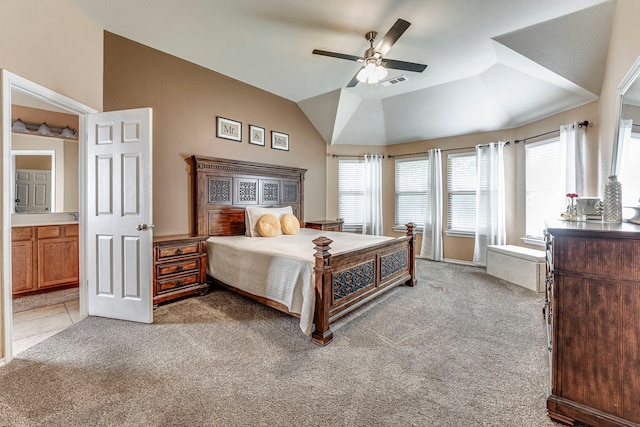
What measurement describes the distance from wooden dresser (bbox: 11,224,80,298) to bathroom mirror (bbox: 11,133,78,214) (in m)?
0.49

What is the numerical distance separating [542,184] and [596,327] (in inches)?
145

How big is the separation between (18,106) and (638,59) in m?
6.52

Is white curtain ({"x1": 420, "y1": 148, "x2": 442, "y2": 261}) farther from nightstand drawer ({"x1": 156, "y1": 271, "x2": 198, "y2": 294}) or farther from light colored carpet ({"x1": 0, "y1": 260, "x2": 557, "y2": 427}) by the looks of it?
nightstand drawer ({"x1": 156, "y1": 271, "x2": 198, "y2": 294})

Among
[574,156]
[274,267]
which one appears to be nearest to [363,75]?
[274,267]

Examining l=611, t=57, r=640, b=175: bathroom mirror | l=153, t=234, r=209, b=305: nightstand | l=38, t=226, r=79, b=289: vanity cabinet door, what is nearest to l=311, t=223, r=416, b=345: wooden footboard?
l=153, t=234, r=209, b=305: nightstand

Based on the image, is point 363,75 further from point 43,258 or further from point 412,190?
point 43,258

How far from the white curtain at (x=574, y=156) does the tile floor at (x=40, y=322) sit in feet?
19.6

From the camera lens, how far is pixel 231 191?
4.20 m

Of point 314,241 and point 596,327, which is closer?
point 596,327

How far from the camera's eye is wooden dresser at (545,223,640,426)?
1.34 meters

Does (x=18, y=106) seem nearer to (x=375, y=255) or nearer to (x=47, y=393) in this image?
(x=47, y=393)

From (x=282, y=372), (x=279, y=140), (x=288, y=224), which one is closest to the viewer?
(x=282, y=372)

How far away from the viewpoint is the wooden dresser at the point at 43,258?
3299 mm

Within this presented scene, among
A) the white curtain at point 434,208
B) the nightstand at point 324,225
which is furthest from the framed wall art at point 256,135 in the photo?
the white curtain at point 434,208
